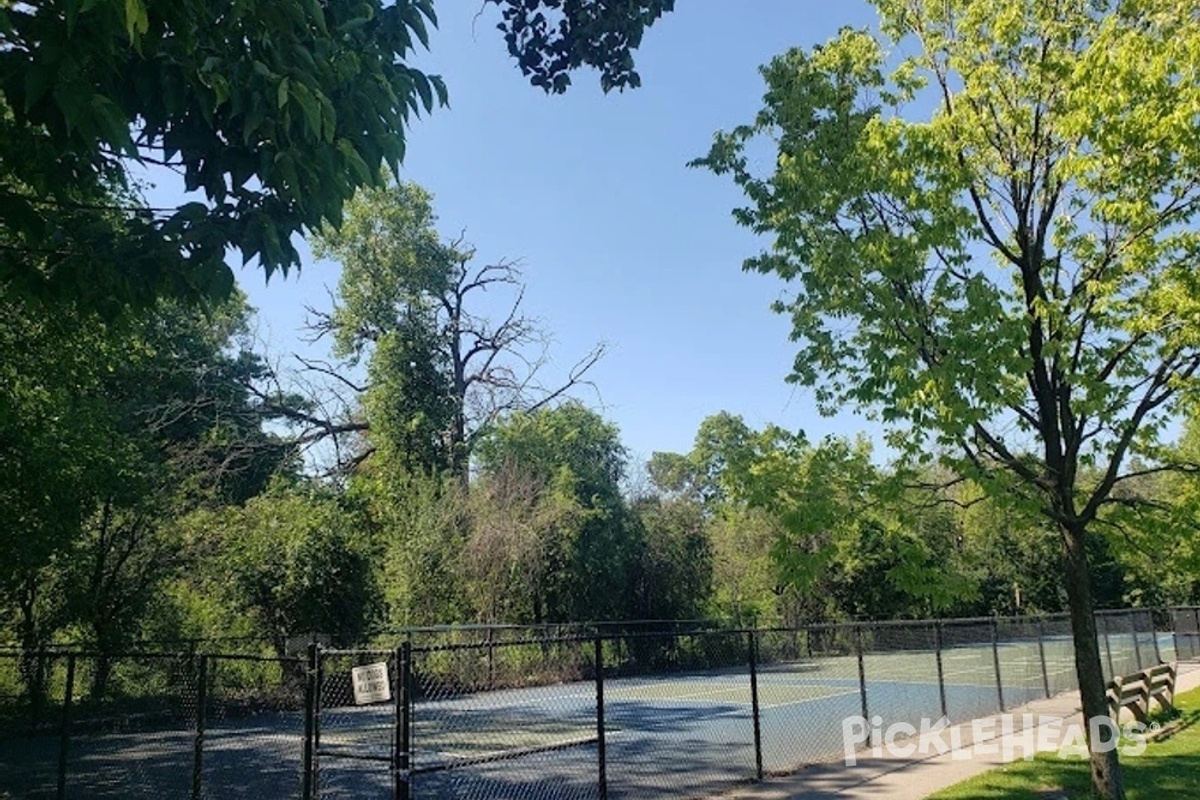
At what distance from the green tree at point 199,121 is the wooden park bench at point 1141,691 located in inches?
481

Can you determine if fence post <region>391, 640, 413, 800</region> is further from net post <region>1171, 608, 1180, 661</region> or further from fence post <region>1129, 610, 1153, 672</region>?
net post <region>1171, 608, 1180, 661</region>

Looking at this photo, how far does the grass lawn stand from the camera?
29.8ft

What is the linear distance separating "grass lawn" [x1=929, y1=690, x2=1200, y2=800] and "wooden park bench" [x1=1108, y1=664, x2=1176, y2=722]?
72 centimetres

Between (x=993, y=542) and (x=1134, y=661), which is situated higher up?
(x=993, y=542)

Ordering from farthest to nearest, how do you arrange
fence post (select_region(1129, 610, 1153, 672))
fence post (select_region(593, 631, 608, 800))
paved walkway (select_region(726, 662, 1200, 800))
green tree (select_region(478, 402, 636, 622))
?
green tree (select_region(478, 402, 636, 622)) → fence post (select_region(1129, 610, 1153, 672)) → paved walkway (select_region(726, 662, 1200, 800)) → fence post (select_region(593, 631, 608, 800))

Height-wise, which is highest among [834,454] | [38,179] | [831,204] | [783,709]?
[831,204]

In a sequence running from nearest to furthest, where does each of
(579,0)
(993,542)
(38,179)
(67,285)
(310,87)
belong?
1. (310,87)
2. (38,179)
3. (67,285)
4. (579,0)
5. (993,542)

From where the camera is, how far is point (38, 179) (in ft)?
14.7

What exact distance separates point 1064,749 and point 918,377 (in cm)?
716


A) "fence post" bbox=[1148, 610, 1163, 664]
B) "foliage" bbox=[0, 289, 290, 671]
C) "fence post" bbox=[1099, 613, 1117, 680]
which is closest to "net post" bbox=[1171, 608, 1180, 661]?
"fence post" bbox=[1148, 610, 1163, 664]

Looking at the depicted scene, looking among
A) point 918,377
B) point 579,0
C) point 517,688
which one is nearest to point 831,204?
point 918,377

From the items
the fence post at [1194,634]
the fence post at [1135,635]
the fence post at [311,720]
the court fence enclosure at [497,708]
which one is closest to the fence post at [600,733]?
the court fence enclosure at [497,708]

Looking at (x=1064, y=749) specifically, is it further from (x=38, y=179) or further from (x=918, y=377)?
(x=38, y=179)

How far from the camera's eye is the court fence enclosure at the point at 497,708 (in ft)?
32.0
